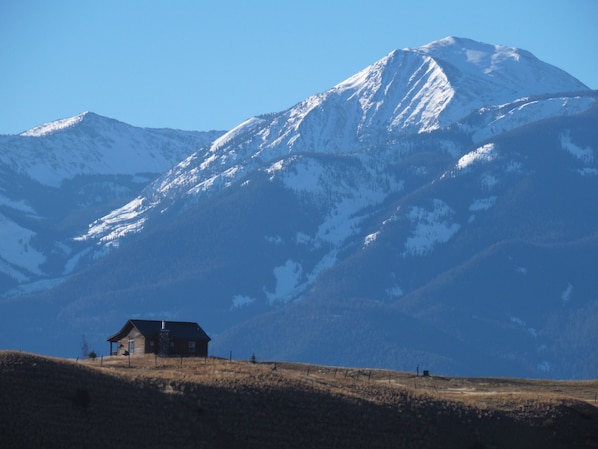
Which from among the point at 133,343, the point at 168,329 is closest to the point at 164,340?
the point at 168,329

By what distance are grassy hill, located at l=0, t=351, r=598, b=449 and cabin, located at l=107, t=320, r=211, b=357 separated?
1634 centimetres

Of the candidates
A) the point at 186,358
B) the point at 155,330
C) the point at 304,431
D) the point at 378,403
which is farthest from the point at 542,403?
the point at 155,330

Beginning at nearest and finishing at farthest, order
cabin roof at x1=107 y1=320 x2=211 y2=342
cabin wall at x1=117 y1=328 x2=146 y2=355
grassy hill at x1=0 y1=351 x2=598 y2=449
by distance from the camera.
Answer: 1. grassy hill at x1=0 y1=351 x2=598 y2=449
2. cabin wall at x1=117 y1=328 x2=146 y2=355
3. cabin roof at x1=107 y1=320 x2=211 y2=342

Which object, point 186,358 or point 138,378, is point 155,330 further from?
point 138,378

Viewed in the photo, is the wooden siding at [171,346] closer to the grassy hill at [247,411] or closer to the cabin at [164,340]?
the cabin at [164,340]

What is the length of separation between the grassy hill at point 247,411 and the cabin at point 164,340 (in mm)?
16336

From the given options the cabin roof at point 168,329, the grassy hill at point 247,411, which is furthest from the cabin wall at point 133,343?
the grassy hill at point 247,411

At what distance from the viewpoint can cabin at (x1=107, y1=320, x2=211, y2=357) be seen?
470ft

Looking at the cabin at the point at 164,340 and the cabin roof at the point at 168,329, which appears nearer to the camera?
the cabin at the point at 164,340

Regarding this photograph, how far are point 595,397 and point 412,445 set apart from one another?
32765 mm

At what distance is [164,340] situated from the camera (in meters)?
143

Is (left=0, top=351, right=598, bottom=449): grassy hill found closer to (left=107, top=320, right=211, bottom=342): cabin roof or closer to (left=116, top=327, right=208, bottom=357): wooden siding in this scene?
(left=116, top=327, right=208, bottom=357): wooden siding

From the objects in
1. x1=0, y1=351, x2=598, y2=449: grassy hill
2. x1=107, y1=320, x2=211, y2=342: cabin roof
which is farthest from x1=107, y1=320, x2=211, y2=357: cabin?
x1=0, y1=351, x2=598, y2=449: grassy hill

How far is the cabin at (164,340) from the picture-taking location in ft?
470
